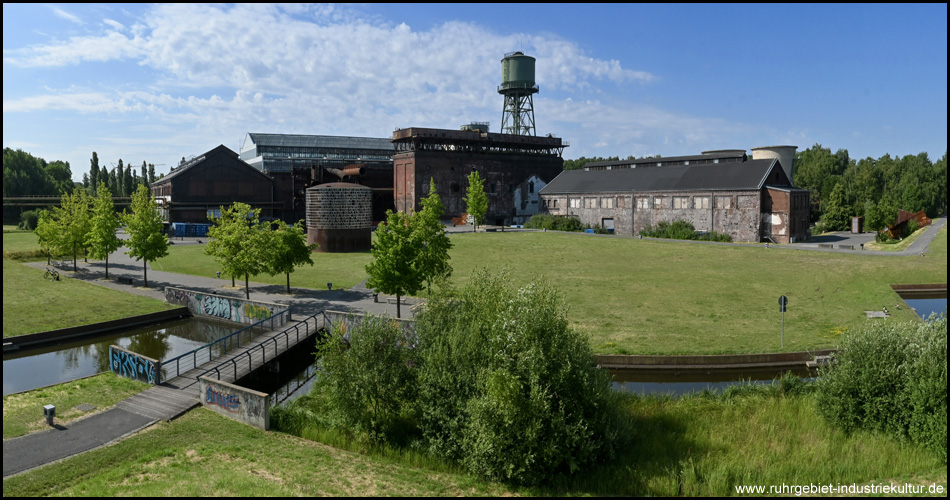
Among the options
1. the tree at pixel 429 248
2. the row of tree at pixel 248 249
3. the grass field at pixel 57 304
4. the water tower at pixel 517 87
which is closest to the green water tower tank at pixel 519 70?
the water tower at pixel 517 87

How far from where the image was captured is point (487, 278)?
19.4 meters

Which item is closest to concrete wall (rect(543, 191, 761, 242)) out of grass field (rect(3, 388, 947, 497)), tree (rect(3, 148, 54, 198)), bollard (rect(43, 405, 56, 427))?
grass field (rect(3, 388, 947, 497))

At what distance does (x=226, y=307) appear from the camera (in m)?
32.6

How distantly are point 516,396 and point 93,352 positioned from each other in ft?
70.7

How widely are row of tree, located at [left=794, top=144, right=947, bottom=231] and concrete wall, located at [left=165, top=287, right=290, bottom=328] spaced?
2463 inches

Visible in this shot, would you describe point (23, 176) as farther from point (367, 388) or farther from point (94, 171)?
point (367, 388)

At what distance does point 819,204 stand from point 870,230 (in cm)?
2574

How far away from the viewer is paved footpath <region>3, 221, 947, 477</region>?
1594 centimetres

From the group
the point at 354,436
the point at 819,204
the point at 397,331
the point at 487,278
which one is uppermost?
the point at 819,204

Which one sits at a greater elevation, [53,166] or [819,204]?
[53,166]

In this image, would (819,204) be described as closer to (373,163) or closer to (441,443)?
(373,163)

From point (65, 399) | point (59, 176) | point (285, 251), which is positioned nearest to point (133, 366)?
point (65, 399)

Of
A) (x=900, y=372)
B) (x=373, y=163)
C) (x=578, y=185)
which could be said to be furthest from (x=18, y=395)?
(x=373, y=163)

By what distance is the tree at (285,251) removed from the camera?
35844 mm
